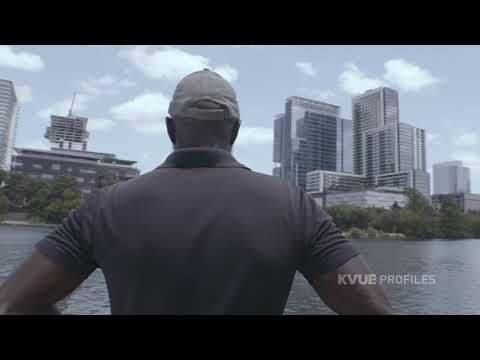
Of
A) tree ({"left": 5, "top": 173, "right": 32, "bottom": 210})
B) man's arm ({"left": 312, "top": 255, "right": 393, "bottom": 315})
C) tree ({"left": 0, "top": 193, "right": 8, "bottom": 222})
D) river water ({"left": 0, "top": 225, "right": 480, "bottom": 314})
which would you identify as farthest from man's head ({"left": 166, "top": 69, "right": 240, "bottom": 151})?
tree ({"left": 5, "top": 173, "right": 32, "bottom": 210})

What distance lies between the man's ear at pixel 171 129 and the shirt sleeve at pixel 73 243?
0.87 ft

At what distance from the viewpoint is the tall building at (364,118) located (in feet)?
30.2

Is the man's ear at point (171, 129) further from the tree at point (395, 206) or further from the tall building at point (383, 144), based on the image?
the tree at point (395, 206)

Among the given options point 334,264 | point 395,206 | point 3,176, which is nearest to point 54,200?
point 3,176

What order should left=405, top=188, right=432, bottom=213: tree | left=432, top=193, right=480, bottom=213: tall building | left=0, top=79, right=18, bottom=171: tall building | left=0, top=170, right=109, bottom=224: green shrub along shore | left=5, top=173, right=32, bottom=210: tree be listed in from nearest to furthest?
left=0, top=79, right=18, bottom=171: tall building < left=0, top=170, right=109, bottom=224: green shrub along shore < left=5, top=173, right=32, bottom=210: tree < left=432, top=193, right=480, bottom=213: tall building < left=405, top=188, right=432, bottom=213: tree

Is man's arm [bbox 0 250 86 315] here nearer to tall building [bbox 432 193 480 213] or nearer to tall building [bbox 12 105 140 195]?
tall building [bbox 12 105 140 195]

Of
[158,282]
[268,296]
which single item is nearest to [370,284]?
[268,296]

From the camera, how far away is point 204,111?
91cm

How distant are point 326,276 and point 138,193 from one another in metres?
0.50

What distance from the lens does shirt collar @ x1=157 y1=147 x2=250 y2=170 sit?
89 centimetres

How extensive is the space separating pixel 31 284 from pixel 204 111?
588 millimetres

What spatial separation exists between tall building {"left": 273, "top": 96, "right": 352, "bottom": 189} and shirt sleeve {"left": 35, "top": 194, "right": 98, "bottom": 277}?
6.07 metres
